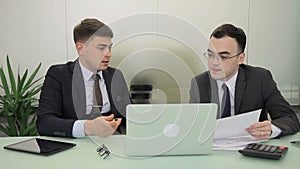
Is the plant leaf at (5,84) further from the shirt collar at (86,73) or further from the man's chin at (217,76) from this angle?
the man's chin at (217,76)

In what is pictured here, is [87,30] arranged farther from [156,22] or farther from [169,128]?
[169,128]

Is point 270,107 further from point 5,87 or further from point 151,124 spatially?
point 5,87

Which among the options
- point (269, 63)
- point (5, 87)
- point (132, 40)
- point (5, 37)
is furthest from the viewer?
point (269, 63)

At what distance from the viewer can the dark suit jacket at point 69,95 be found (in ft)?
5.57

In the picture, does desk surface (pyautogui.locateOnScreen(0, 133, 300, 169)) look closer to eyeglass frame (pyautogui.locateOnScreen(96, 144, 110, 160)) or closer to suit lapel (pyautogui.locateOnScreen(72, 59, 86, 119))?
eyeglass frame (pyautogui.locateOnScreen(96, 144, 110, 160))

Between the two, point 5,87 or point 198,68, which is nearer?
point 198,68

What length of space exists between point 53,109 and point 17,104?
3.53 feet

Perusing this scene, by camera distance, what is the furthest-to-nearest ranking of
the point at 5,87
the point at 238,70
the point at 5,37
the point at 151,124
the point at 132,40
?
1. the point at 5,37
2. the point at 5,87
3. the point at 238,70
4. the point at 132,40
5. the point at 151,124

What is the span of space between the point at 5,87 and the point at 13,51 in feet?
1.24

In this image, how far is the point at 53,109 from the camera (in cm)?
173

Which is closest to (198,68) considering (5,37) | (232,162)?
(232,162)

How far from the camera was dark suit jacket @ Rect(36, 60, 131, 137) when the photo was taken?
5.57ft

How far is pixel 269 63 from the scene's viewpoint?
3.04 meters

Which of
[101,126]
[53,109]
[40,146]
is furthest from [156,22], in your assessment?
[40,146]
